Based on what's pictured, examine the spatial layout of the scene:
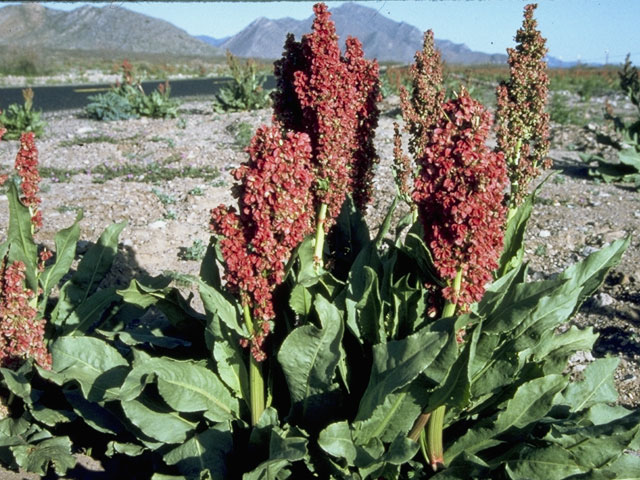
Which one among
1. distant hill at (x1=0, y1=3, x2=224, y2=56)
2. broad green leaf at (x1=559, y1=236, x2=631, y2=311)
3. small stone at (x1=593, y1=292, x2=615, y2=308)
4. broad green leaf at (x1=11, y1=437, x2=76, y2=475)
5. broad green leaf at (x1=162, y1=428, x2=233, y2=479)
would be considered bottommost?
broad green leaf at (x1=11, y1=437, x2=76, y2=475)

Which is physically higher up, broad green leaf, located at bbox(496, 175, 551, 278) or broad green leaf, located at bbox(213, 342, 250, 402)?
broad green leaf, located at bbox(496, 175, 551, 278)

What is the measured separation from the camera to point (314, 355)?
2.91m

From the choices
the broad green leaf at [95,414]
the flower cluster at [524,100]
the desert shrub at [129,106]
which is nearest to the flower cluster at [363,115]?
the flower cluster at [524,100]

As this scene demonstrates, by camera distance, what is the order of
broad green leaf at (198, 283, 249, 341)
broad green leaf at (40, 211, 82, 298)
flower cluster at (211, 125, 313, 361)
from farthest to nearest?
broad green leaf at (40, 211, 82, 298), broad green leaf at (198, 283, 249, 341), flower cluster at (211, 125, 313, 361)

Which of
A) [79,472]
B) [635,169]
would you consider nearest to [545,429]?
[79,472]

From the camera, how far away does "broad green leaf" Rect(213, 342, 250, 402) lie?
313cm

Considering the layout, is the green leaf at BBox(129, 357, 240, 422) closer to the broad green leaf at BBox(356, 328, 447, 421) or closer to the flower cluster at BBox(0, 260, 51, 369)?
the broad green leaf at BBox(356, 328, 447, 421)

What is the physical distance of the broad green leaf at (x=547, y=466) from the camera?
281cm

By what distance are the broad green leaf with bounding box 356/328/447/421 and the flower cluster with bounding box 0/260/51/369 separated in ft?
6.89

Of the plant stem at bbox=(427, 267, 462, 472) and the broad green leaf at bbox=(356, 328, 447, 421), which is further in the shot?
the plant stem at bbox=(427, 267, 462, 472)

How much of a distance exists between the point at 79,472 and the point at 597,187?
8.98 m

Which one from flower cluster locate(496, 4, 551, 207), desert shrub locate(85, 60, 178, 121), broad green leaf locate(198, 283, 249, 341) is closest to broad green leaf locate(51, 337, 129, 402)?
broad green leaf locate(198, 283, 249, 341)

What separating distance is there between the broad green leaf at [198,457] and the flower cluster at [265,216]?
778mm

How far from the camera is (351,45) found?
11.1 ft
